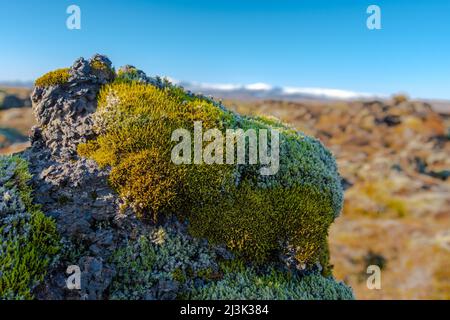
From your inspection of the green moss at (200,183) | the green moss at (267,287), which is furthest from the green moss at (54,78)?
the green moss at (267,287)

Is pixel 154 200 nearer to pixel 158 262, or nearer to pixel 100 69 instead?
pixel 158 262

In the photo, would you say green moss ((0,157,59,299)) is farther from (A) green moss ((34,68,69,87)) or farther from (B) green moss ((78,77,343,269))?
(A) green moss ((34,68,69,87))

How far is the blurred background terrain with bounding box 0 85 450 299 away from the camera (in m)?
26.5

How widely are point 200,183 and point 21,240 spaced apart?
3437mm

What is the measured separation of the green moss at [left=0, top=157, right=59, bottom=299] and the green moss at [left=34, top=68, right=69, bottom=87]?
240 cm

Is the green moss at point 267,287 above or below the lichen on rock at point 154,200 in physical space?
below

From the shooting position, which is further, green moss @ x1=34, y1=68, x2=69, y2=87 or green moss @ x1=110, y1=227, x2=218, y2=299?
green moss @ x1=34, y1=68, x2=69, y2=87

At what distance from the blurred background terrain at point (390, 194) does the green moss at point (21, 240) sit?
7365 mm

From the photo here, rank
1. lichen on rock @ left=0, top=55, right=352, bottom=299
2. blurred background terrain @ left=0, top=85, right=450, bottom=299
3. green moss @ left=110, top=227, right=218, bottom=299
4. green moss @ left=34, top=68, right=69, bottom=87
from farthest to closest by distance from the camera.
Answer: blurred background terrain @ left=0, top=85, right=450, bottom=299
green moss @ left=34, top=68, right=69, bottom=87
lichen on rock @ left=0, top=55, right=352, bottom=299
green moss @ left=110, top=227, right=218, bottom=299

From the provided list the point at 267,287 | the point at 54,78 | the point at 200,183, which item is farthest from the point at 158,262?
the point at 54,78

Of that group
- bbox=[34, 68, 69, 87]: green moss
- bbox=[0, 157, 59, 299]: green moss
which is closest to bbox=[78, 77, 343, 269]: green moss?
bbox=[34, 68, 69, 87]: green moss

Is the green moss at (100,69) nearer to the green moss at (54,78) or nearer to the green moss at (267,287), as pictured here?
the green moss at (54,78)

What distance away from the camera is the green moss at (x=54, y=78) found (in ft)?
30.8
